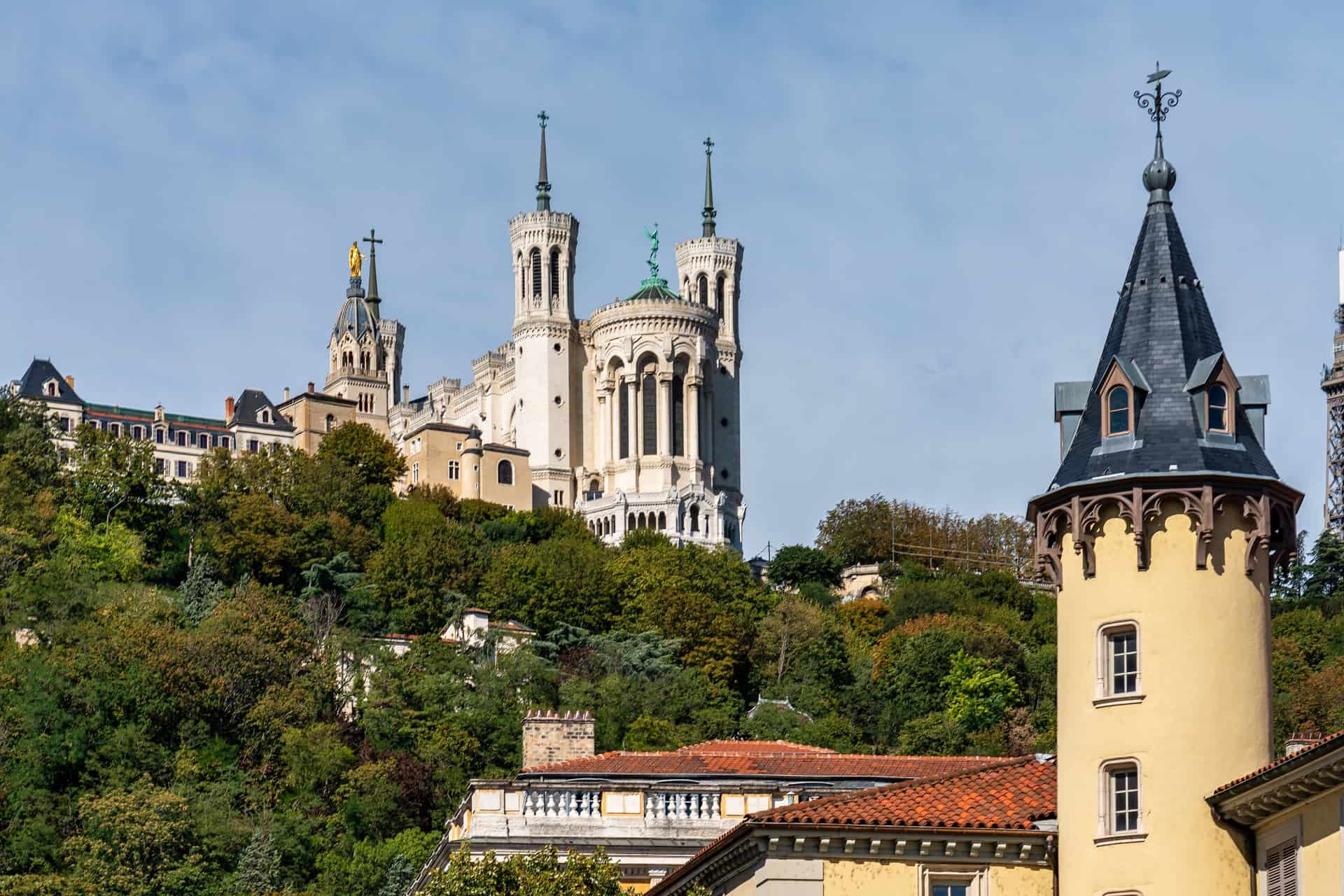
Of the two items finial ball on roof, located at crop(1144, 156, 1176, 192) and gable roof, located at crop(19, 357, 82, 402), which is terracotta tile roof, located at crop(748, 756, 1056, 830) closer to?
finial ball on roof, located at crop(1144, 156, 1176, 192)

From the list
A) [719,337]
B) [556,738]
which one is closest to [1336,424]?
[719,337]

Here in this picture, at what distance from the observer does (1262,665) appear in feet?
122

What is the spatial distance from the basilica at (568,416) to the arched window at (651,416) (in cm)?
8

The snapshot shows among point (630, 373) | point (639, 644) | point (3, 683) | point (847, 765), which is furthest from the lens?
point (630, 373)

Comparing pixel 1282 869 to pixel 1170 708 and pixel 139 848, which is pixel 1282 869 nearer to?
pixel 1170 708

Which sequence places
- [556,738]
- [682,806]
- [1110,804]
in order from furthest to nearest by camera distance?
[556,738], [682,806], [1110,804]

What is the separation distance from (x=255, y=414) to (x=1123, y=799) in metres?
138

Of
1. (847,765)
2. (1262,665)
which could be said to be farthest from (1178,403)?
(847,765)

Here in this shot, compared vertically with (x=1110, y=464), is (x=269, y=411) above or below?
above

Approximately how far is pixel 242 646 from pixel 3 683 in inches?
323

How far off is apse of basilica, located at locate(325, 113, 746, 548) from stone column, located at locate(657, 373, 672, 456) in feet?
0.19

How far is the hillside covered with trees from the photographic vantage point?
8381 centimetres

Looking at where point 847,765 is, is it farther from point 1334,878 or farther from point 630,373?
point 630,373

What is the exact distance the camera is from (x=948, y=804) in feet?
127
